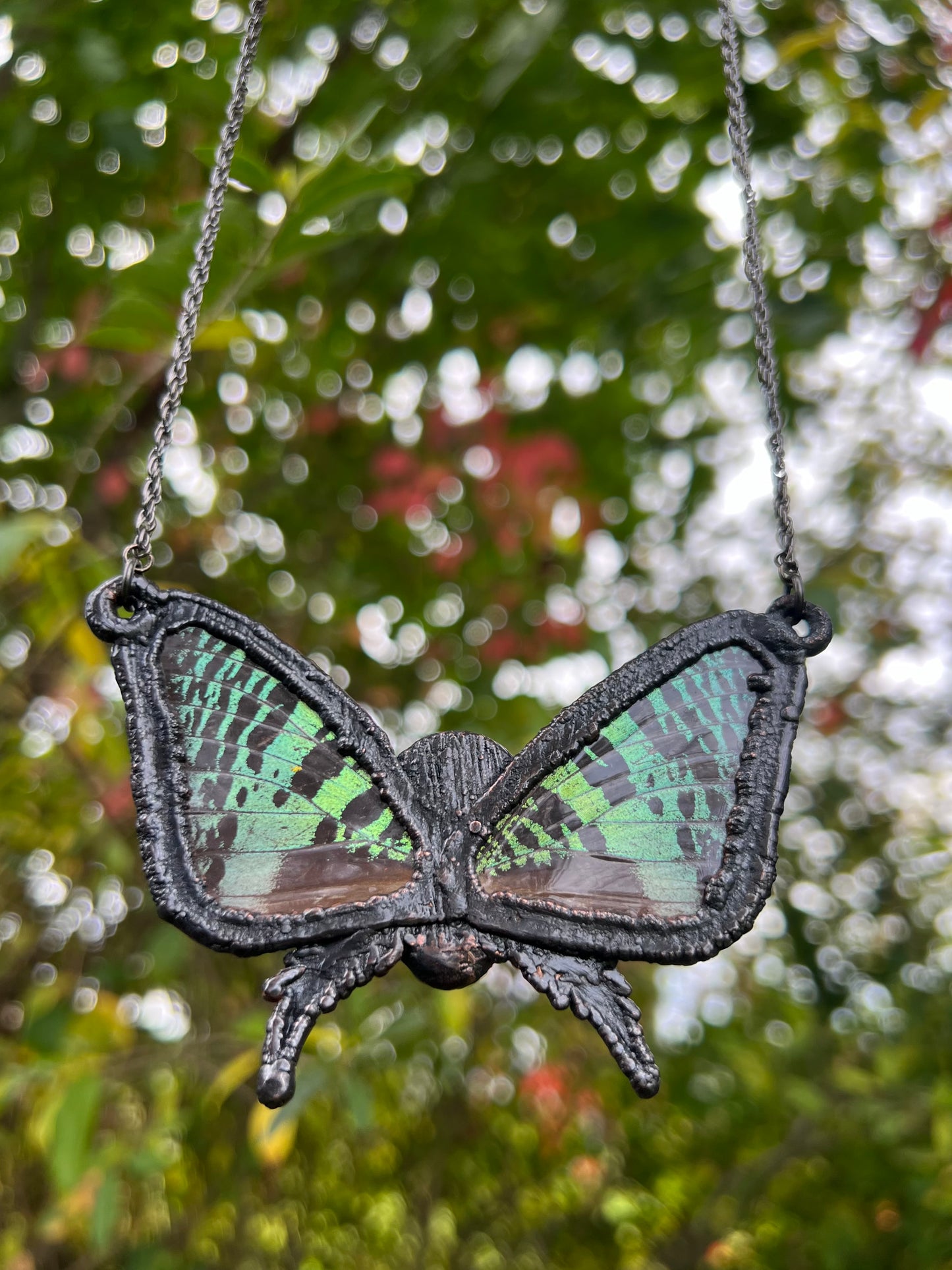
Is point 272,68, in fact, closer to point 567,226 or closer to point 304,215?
point 567,226

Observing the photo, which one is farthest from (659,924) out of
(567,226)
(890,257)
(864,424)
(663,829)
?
(864,424)

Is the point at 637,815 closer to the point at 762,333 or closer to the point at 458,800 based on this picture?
the point at 458,800

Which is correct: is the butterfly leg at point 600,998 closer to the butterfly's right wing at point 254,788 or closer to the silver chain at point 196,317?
the butterfly's right wing at point 254,788

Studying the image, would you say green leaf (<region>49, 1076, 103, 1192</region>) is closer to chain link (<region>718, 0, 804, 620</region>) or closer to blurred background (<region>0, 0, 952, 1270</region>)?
blurred background (<region>0, 0, 952, 1270</region>)

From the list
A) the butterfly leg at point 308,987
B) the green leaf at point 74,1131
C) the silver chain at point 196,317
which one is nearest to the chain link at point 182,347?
the silver chain at point 196,317

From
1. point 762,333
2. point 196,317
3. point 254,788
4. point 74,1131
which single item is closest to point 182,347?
point 196,317

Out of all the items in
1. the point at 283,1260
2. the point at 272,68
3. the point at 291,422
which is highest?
the point at 272,68

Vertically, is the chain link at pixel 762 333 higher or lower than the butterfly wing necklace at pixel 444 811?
higher

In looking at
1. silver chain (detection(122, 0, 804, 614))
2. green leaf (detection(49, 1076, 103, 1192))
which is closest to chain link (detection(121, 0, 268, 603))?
silver chain (detection(122, 0, 804, 614))
